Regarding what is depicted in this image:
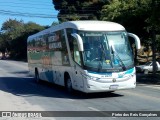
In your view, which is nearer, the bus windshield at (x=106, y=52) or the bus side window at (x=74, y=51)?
the bus windshield at (x=106, y=52)

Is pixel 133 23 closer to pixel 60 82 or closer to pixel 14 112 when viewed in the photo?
pixel 60 82

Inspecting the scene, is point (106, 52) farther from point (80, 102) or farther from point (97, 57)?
point (80, 102)

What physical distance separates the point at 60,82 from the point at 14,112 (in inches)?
267

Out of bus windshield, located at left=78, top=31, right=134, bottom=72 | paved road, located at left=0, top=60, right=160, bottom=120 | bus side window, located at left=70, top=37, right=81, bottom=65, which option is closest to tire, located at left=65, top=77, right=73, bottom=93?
paved road, located at left=0, top=60, right=160, bottom=120

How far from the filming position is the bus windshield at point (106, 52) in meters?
15.8

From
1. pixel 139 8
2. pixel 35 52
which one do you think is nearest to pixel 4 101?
pixel 35 52

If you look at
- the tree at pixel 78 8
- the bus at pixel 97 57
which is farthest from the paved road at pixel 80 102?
the tree at pixel 78 8

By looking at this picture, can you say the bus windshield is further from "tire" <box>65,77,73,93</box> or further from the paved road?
"tire" <box>65,77,73,93</box>

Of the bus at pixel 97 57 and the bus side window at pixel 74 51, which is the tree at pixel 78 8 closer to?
the bus at pixel 97 57

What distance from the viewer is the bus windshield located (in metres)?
15.8

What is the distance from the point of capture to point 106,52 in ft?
52.3

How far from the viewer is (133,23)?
→ 1246 inches

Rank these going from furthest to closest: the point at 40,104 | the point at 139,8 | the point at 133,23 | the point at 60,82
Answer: the point at 133,23
the point at 139,8
the point at 60,82
the point at 40,104

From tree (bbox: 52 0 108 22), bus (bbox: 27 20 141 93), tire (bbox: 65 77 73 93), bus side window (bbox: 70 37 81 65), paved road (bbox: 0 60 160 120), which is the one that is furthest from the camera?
tree (bbox: 52 0 108 22)
